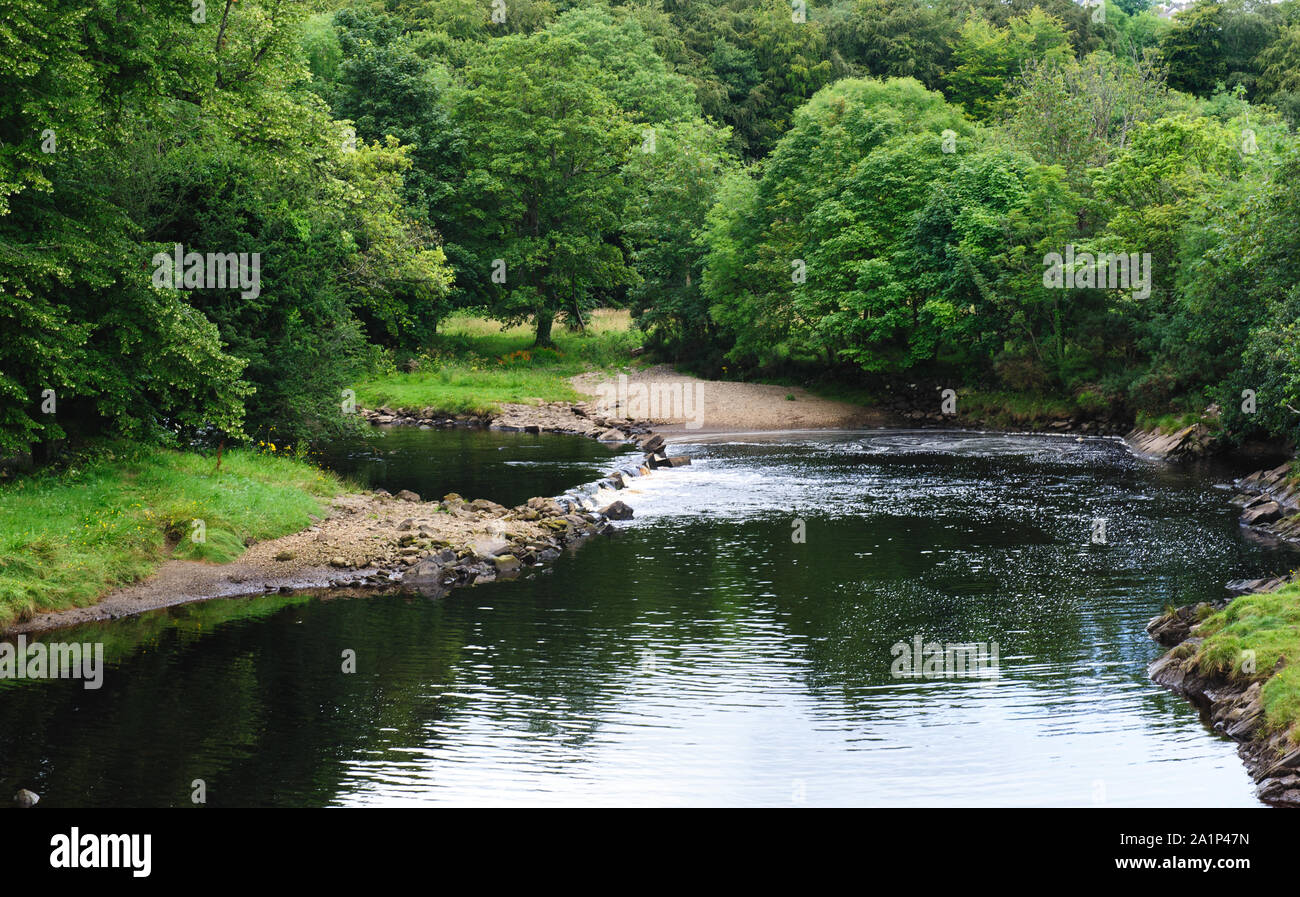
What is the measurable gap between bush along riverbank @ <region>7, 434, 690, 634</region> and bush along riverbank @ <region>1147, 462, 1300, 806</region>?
1344cm

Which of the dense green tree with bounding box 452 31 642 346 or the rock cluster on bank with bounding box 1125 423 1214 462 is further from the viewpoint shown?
the dense green tree with bounding box 452 31 642 346

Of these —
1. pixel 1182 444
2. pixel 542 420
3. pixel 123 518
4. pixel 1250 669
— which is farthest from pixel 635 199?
pixel 1250 669

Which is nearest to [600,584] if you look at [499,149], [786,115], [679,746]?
[679,746]

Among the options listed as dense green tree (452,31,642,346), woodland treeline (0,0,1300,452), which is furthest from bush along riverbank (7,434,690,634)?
dense green tree (452,31,642,346)

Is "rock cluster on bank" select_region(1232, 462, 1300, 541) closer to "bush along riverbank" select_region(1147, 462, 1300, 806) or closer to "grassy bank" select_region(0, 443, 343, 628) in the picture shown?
"bush along riverbank" select_region(1147, 462, 1300, 806)

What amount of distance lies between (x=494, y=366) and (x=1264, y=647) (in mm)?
50474

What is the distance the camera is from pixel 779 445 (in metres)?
47.6

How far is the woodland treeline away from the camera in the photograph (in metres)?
24.5

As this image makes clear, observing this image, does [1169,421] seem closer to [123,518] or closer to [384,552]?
[384,552]

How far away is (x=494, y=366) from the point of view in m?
63.6

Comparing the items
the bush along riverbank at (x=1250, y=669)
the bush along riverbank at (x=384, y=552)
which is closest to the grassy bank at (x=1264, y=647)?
the bush along riverbank at (x=1250, y=669)

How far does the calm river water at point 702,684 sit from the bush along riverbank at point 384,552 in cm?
71

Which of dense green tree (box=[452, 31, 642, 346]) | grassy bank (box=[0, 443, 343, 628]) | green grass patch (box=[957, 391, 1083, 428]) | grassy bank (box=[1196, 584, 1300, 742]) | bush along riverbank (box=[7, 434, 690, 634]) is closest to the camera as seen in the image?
grassy bank (box=[1196, 584, 1300, 742])

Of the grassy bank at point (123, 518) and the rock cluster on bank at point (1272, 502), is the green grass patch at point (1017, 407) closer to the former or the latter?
the rock cluster on bank at point (1272, 502)
